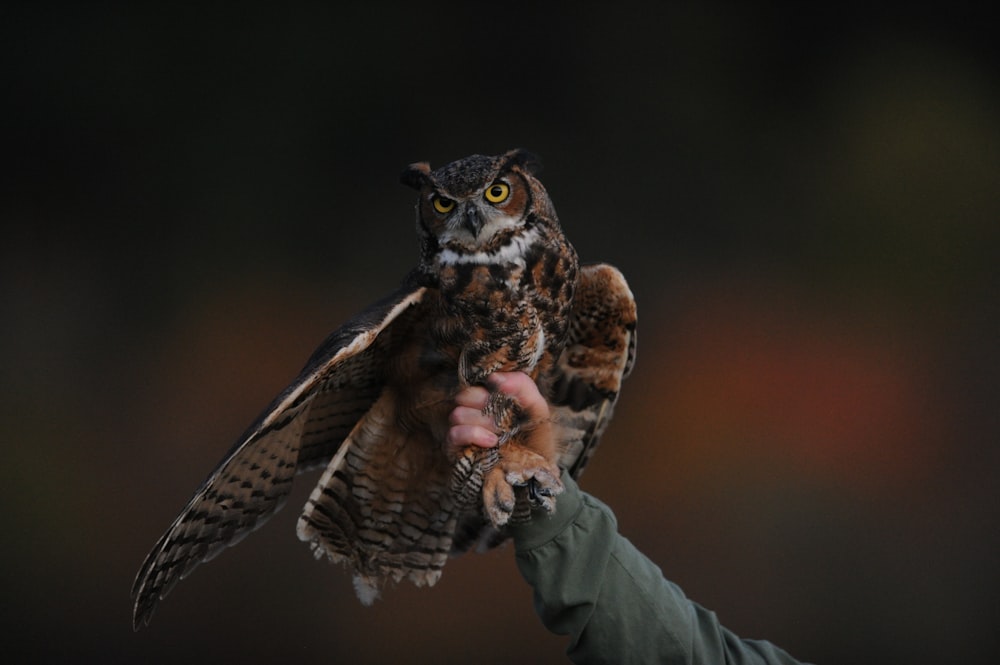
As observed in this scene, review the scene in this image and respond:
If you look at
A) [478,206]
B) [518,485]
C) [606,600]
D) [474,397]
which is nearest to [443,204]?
[478,206]

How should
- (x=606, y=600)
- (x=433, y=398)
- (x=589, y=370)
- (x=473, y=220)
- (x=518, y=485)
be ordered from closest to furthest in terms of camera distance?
(x=606, y=600) < (x=518, y=485) < (x=473, y=220) < (x=433, y=398) < (x=589, y=370)

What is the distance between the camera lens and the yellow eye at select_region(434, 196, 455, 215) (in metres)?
1.71

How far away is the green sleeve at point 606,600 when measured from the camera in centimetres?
139

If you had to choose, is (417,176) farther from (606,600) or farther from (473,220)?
(606,600)

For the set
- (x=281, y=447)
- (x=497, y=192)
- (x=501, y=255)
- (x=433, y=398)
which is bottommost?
(x=281, y=447)

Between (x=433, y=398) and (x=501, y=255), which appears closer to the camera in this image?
(x=501, y=255)

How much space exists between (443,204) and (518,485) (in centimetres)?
52

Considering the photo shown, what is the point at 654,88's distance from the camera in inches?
129

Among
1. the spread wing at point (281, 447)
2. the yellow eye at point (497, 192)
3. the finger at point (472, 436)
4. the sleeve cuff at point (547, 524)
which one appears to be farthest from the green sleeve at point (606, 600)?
the yellow eye at point (497, 192)

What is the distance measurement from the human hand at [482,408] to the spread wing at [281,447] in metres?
0.20

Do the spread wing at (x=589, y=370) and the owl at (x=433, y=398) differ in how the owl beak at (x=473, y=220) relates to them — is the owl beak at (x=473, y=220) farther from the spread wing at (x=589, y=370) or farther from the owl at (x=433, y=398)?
the spread wing at (x=589, y=370)

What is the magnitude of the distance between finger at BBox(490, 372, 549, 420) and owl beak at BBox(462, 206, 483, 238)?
0.26 metres

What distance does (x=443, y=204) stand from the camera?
172 centimetres

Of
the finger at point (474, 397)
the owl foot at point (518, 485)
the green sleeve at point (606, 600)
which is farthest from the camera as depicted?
the finger at point (474, 397)
